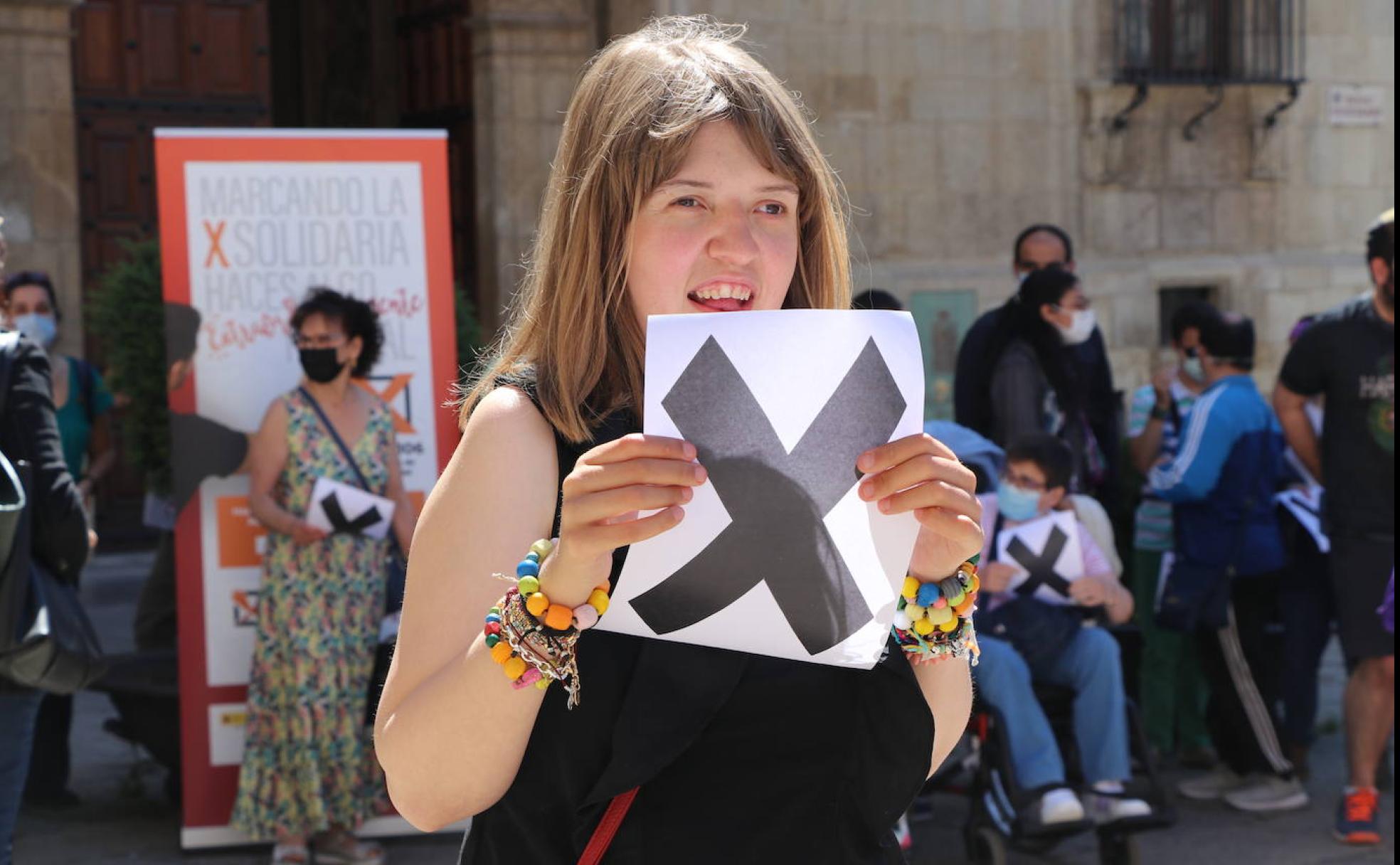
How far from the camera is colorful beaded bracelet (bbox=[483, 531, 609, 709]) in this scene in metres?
1.61

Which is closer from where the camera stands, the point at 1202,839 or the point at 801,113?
the point at 801,113

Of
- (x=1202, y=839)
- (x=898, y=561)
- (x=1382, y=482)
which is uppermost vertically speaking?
(x=898, y=561)

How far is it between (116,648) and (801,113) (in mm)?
7496

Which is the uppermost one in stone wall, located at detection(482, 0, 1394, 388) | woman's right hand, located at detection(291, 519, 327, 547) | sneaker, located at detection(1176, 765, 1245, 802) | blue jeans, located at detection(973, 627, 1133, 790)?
stone wall, located at detection(482, 0, 1394, 388)

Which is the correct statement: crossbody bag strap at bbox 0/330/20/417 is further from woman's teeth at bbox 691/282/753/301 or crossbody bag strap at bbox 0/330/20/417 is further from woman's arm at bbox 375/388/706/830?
woman's teeth at bbox 691/282/753/301

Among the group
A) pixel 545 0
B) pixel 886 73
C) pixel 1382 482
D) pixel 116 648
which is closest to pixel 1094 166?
pixel 886 73

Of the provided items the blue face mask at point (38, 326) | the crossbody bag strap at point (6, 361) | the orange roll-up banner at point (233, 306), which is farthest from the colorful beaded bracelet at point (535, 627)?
the blue face mask at point (38, 326)

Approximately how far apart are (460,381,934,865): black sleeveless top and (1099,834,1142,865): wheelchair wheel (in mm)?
3793

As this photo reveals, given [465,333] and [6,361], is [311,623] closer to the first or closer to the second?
[465,333]

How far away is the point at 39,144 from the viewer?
10.1m

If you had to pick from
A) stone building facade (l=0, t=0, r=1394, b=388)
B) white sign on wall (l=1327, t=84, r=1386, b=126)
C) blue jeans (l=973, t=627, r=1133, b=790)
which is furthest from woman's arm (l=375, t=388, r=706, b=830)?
white sign on wall (l=1327, t=84, r=1386, b=126)

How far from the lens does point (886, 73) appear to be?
11.2 meters

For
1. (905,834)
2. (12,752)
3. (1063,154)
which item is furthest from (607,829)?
(1063,154)

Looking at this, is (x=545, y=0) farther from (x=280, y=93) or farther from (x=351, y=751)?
(x=351, y=751)
